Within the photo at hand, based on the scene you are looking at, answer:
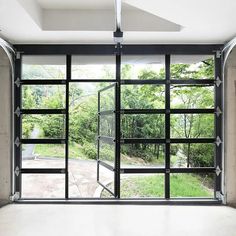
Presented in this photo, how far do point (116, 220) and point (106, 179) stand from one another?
3.13 feet

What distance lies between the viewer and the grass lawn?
14.2 ft

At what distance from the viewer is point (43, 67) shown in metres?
4.38

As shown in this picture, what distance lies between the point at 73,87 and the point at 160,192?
2155 mm

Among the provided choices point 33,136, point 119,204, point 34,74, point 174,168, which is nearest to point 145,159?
point 174,168

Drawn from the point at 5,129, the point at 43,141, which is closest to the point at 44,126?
the point at 43,141

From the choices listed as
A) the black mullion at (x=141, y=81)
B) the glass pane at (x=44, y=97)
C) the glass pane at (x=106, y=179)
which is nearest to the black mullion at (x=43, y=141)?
the glass pane at (x=44, y=97)

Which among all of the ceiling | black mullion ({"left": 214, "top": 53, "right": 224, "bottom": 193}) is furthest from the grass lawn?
the ceiling

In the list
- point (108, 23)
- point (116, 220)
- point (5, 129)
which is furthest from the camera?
point (5, 129)

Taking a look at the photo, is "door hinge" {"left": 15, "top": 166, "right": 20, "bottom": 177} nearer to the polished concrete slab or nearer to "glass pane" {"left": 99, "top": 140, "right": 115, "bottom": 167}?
the polished concrete slab

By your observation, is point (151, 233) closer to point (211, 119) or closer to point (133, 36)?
point (211, 119)

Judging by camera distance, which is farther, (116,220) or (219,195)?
(219,195)

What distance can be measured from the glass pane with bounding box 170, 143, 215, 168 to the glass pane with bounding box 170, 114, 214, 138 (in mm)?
158

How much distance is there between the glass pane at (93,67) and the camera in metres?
4.35

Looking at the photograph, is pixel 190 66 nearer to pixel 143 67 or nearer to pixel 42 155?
pixel 143 67
